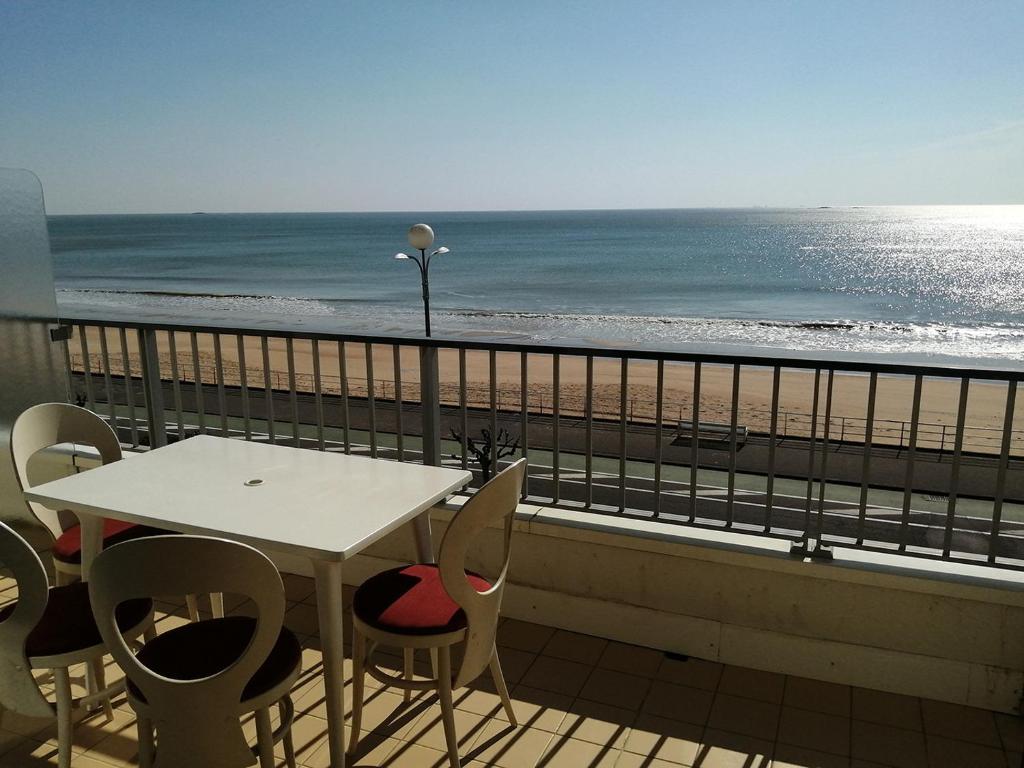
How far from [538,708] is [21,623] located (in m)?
1.69

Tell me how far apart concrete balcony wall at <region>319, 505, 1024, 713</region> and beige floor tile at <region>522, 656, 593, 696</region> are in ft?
0.83

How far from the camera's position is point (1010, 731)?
8.64ft

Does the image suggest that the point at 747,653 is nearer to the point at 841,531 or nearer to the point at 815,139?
the point at 841,531

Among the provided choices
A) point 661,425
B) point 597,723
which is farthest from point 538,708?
point 661,425

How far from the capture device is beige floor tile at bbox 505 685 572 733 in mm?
2715

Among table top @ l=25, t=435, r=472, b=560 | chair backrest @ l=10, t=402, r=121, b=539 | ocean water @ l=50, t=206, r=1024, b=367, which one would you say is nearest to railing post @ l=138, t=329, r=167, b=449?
chair backrest @ l=10, t=402, r=121, b=539

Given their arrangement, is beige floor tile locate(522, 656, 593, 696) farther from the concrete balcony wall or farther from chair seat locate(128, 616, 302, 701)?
chair seat locate(128, 616, 302, 701)

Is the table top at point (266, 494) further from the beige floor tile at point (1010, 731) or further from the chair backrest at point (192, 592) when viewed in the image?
the beige floor tile at point (1010, 731)

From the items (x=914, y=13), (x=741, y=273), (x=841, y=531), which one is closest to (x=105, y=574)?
(x=841, y=531)

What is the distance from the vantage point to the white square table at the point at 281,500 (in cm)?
213

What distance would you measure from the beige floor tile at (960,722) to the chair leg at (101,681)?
112 inches

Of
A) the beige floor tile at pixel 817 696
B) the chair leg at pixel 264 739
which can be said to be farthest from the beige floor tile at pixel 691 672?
the chair leg at pixel 264 739

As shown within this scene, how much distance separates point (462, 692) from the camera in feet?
9.53

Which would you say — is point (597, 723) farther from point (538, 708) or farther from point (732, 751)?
point (732, 751)
